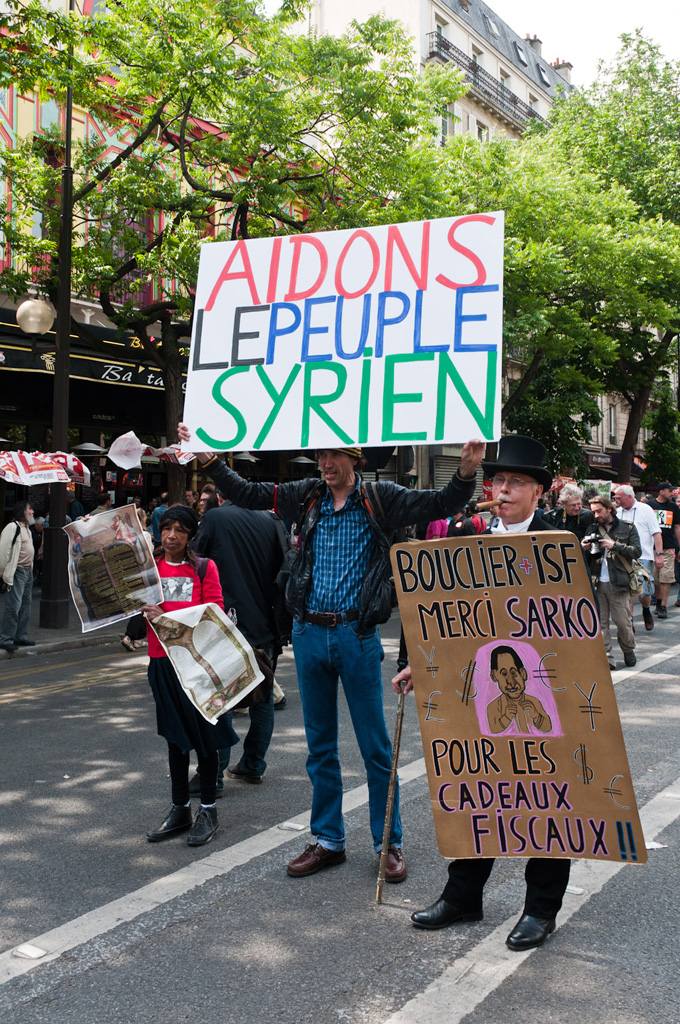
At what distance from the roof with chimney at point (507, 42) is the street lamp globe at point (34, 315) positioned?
94.5 ft

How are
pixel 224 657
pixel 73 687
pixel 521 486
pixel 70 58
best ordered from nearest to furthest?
pixel 521 486, pixel 224 657, pixel 73 687, pixel 70 58

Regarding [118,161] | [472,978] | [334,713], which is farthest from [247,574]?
Answer: [118,161]

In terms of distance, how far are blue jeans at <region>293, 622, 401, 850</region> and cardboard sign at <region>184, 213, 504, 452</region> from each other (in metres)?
0.86

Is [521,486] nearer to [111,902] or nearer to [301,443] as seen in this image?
[301,443]

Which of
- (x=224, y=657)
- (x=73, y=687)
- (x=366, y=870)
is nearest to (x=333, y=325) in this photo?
(x=224, y=657)

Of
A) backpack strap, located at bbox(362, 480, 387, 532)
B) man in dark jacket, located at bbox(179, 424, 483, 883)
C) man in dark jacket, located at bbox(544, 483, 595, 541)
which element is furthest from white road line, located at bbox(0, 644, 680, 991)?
man in dark jacket, located at bbox(544, 483, 595, 541)

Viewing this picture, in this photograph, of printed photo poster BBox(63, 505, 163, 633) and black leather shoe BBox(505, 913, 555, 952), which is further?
printed photo poster BBox(63, 505, 163, 633)

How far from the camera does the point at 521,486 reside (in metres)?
3.68

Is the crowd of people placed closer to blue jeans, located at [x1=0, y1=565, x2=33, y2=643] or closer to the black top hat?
the black top hat

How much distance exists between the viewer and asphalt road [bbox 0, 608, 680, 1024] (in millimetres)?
2992

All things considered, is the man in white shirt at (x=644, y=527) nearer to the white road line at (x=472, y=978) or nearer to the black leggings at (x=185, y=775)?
the black leggings at (x=185, y=775)

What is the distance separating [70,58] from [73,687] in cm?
708

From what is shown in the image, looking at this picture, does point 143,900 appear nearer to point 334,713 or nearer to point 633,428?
point 334,713

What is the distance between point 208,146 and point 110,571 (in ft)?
40.6
